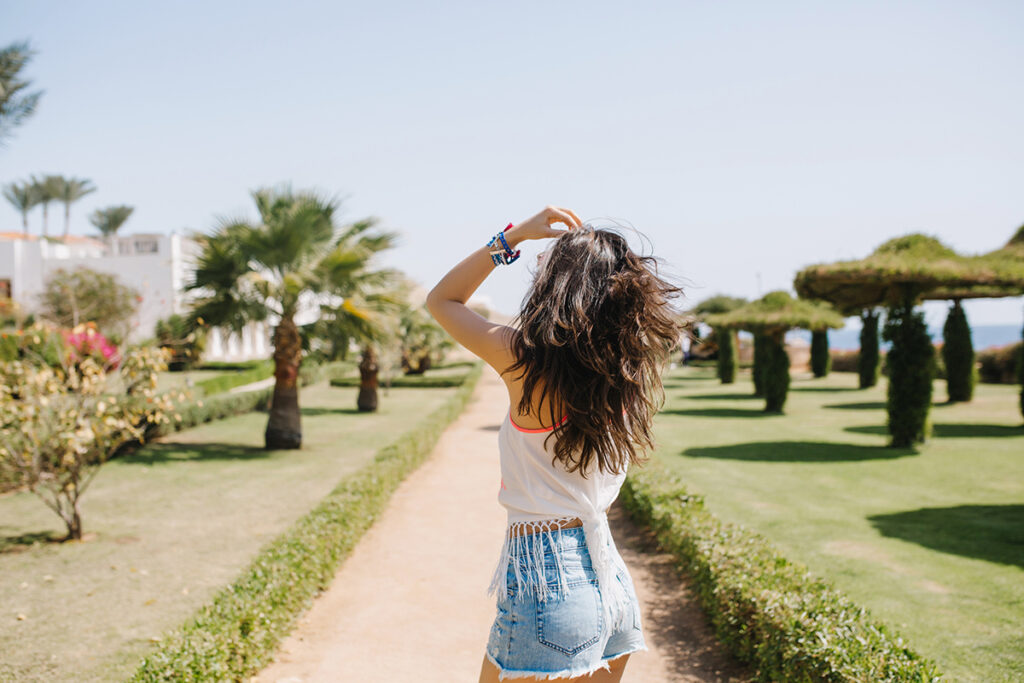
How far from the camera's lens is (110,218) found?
256ft

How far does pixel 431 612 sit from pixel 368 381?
1492 cm

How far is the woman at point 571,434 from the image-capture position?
1765mm

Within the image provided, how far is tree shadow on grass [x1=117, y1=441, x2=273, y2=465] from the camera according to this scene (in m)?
12.4

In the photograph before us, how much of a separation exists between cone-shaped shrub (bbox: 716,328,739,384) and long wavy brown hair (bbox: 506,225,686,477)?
89.8 feet

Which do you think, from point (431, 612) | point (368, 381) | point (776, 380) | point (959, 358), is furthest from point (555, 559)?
point (959, 358)

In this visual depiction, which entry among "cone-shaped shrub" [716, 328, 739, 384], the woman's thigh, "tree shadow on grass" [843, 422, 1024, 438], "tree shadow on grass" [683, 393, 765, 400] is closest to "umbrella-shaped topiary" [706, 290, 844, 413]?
"tree shadow on grass" [683, 393, 765, 400]

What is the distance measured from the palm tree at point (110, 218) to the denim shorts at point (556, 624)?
288 feet

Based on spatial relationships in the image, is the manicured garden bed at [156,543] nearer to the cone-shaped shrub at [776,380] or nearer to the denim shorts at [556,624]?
the denim shorts at [556,624]

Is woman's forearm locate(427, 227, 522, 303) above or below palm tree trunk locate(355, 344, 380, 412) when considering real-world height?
above

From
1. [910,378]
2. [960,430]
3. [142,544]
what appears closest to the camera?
[142,544]

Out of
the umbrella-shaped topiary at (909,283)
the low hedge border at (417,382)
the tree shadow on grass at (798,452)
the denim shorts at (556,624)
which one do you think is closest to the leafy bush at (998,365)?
the umbrella-shaped topiary at (909,283)

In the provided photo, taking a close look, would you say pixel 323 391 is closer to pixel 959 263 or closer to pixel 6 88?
pixel 6 88

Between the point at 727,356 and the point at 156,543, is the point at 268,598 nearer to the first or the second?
the point at 156,543

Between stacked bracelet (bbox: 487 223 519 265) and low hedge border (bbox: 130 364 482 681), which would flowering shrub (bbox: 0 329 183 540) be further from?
stacked bracelet (bbox: 487 223 519 265)
